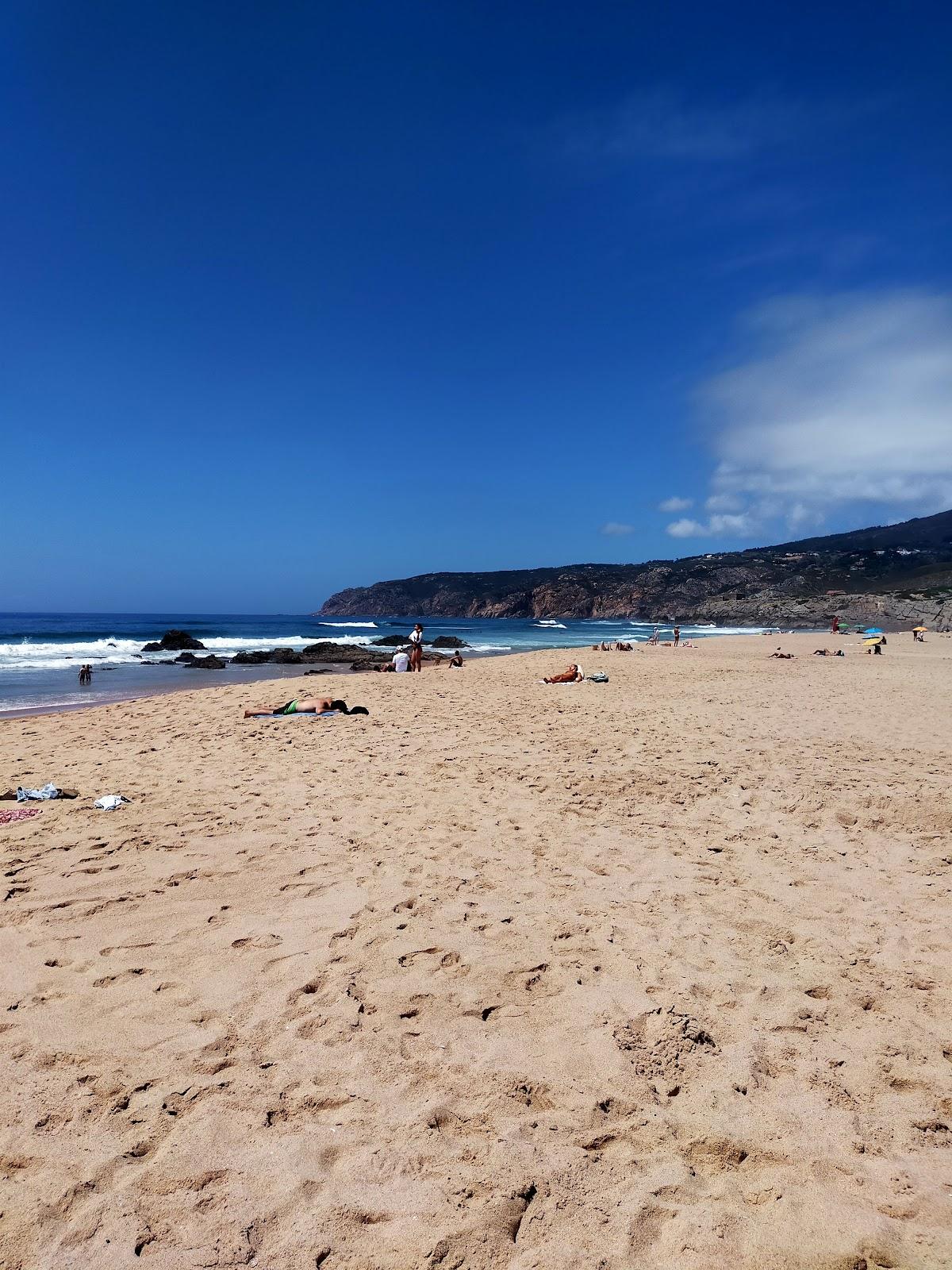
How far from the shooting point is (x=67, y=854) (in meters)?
4.69

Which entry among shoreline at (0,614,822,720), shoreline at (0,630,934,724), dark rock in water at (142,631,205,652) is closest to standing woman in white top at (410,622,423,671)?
shoreline at (0,630,934,724)

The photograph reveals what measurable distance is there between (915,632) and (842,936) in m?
41.4

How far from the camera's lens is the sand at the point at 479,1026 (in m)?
1.96

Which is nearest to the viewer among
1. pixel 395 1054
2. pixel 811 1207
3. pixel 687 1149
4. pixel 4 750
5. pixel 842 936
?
pixel 811 1207

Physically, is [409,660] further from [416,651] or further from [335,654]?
[335,654]

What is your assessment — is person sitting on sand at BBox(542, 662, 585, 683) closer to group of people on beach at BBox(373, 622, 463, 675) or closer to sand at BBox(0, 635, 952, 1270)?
group of people on beach at BBox(373, 622, 463, 675)

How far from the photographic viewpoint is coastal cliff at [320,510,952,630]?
247ft

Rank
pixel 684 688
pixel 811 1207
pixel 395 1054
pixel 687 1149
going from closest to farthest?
pixel 811 1207 → pixel 687 1149 → pixel 395 1054 → pixel 684 688

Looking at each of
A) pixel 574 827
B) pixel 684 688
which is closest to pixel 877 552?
pixel 684 688

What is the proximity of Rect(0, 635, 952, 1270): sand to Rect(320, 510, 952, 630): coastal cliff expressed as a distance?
213 ft

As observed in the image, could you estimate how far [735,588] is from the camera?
338ft

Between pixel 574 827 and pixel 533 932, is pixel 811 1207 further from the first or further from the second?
pixel 574 827

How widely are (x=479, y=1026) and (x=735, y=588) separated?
4288 inches

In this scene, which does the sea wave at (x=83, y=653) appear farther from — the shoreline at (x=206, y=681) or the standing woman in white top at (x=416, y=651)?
the standing woman in white top at (x=416, y=651)
